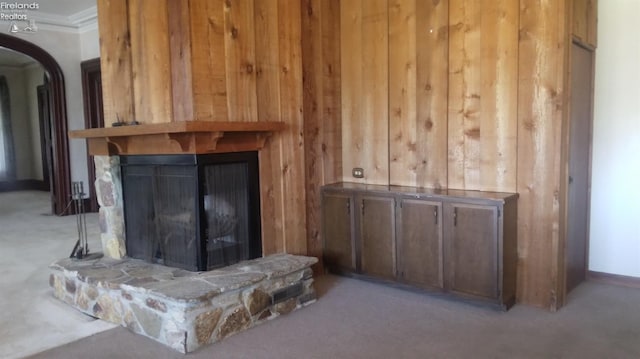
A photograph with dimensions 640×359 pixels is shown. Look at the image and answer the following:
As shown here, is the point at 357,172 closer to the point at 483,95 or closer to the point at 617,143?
the point at 483,95

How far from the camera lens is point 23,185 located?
11.2 meters

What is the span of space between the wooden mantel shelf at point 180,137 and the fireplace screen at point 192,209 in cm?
7

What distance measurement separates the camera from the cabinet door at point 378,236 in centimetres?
376

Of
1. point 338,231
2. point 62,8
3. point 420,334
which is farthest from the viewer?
point 62,8

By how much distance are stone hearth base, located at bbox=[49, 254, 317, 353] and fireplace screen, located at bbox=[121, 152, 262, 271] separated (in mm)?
133

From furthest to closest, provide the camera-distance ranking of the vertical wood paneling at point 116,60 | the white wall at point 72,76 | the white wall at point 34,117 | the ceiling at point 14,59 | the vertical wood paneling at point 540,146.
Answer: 1. the white wall at point 34,117
2. the ceiling at point 14,59
3. the white wall at point 72,76
4. the vertical wood paneling at point 116,60
5. the vertical wood paneling at point 540,146

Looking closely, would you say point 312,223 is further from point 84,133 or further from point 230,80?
point 84,133

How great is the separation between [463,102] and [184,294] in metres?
2.37

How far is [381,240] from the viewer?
3.82 m

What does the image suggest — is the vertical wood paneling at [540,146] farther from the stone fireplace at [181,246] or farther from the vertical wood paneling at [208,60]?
the vertical wood paneling at [208,60]

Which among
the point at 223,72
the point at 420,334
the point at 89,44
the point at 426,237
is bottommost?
the point at 420,334

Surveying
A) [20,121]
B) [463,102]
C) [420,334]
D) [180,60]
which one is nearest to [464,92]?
[463,102]

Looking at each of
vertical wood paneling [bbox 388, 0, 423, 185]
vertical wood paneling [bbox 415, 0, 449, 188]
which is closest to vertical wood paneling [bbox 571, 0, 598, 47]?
vertical wood paneling [bbox 415, 0, 449, 188]

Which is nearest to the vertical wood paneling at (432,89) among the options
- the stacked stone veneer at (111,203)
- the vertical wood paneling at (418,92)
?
the vertical wood paneling at (418,92)
